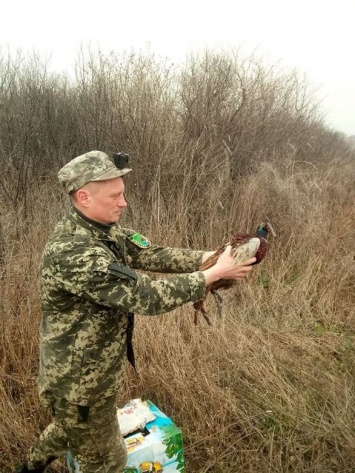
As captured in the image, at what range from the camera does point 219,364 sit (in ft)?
10.2

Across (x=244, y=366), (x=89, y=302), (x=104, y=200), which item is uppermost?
(x=104, y=200)

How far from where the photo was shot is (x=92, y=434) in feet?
6.06

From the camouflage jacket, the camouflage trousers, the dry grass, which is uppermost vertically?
the camouflage jacket

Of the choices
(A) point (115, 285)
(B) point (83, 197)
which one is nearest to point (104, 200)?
(B) point (83, 197)

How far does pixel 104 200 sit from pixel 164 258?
0.54 meters

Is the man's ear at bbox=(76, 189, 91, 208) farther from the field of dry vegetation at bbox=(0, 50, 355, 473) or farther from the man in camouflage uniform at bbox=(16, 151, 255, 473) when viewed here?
the field of dry vegetation at bbox=(0, 50, 355, 473)

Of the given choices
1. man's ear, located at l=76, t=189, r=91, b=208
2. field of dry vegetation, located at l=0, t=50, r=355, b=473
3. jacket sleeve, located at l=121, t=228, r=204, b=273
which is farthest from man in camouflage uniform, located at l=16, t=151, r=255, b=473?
field of dry vegetation, located at l=0, t=50, r=355, b=473

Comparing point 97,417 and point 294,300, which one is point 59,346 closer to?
point 97,417

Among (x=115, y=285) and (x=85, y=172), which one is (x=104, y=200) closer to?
(x=85, y=172)

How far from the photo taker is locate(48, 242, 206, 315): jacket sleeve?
4.97 feet

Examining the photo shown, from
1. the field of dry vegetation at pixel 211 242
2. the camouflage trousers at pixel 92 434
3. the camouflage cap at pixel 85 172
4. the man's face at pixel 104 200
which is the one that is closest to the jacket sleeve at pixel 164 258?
the man's face at pixel 104 200

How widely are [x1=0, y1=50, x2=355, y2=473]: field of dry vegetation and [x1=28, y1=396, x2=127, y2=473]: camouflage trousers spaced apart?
649mm

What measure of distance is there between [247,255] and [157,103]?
4.41 m

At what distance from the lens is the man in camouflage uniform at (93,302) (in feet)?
5.05
